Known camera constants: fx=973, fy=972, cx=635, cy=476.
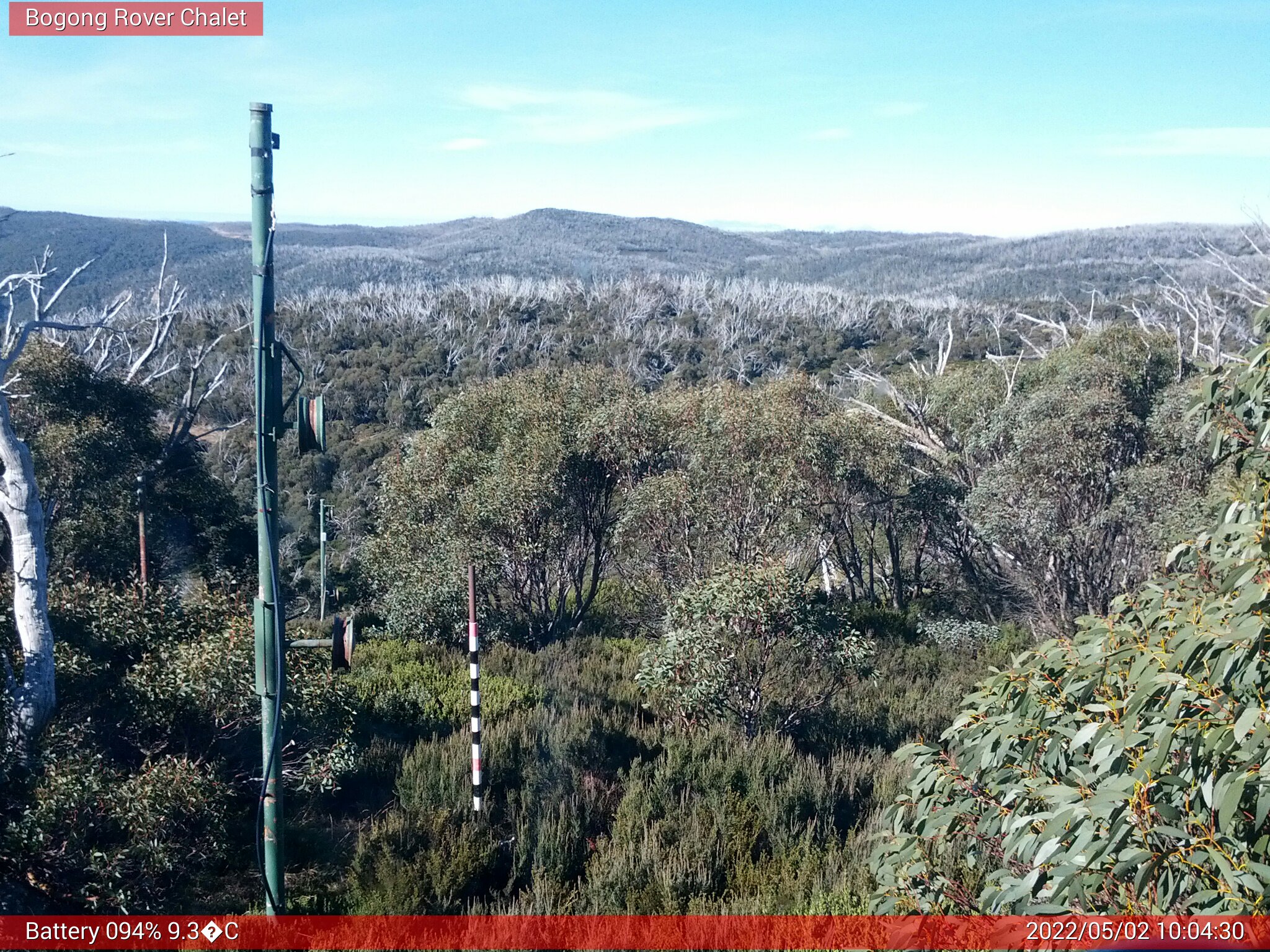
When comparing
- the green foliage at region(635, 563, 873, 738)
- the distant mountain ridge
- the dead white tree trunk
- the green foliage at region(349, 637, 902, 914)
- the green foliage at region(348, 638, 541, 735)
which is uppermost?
the distant mountain ridge

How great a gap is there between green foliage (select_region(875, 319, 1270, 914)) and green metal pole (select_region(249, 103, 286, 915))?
2.45 metres

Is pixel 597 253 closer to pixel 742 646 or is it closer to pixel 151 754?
pixel 742 646

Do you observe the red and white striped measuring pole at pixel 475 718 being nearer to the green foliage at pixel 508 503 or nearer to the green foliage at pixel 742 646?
the green foliage at pixel 742 646

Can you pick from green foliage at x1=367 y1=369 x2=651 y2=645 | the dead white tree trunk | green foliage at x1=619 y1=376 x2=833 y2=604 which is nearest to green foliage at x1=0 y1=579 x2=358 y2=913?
the dead white tree trunk

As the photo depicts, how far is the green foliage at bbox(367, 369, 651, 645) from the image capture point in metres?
12.1

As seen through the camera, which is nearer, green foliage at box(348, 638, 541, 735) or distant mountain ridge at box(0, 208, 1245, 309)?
green foliage at box(348, 638, 541, 735)

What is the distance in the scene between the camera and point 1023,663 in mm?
3646

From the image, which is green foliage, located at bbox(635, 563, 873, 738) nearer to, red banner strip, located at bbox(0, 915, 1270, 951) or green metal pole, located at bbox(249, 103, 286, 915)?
red banner strip, located at bbox(0, 915, 1270, 951)

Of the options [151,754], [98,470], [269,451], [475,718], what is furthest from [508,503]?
[269,451]

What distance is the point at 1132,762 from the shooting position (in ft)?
8.23

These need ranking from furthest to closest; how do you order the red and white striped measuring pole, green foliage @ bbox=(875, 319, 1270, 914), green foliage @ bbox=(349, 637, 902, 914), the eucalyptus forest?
the red and white striped measuring pole, green foliage @ bbox=(349, 637, 902, 914), the eucalyptus forest, green foliage @ bbox=(875, 319, 1270, 914)

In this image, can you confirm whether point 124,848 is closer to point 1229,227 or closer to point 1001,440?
point 1001,440

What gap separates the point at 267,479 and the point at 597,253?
298 feet

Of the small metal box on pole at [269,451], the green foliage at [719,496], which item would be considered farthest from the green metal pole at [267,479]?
the green foliage at [719,496]
